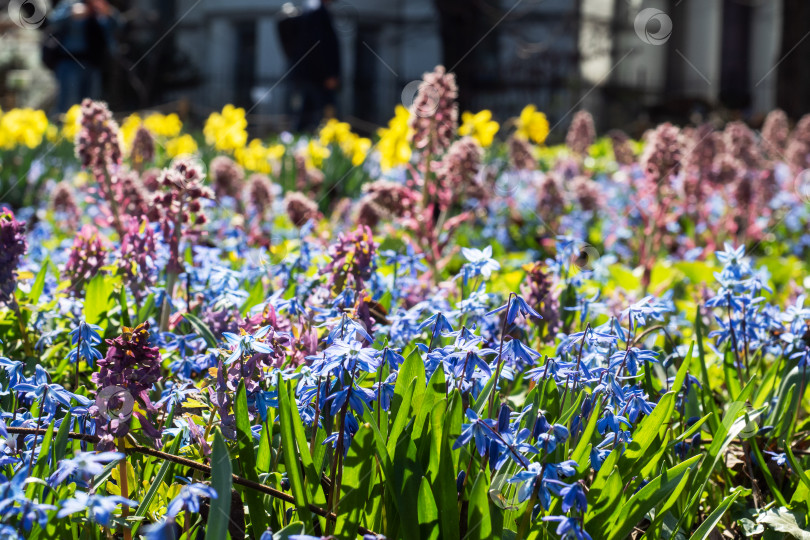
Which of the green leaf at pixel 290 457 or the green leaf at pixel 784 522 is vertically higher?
the green leaf at pixel 290 457

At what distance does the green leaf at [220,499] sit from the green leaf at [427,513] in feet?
0.94

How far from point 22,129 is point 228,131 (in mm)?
2729

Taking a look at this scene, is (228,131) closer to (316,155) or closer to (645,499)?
(316,155)

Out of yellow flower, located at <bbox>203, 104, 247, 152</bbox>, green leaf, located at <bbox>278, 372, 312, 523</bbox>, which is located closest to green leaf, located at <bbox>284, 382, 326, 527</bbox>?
green leaf, located at <bbox>278, 372, 312, 523</bbox>

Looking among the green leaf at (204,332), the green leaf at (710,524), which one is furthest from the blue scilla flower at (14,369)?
the green leaf at (710,524)

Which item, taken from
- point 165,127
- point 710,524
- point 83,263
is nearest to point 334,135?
point 165,127

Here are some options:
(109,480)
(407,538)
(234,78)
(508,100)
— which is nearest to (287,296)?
(109,480)

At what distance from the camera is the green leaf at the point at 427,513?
129 cm

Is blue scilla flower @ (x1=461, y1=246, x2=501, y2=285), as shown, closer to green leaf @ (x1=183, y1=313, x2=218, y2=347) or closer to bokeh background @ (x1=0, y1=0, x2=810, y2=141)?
green leaf @ (x1=183, y1=313, x2=218, y2=347)

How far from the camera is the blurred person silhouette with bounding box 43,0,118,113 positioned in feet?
29.1

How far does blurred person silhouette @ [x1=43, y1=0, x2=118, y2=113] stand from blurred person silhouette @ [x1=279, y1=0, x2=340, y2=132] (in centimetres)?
196

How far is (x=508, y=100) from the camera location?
23531 mm

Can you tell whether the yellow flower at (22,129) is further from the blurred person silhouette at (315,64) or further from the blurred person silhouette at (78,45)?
the blurred person silhouette at (315,64)

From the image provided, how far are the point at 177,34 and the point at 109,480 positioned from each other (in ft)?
93.3
